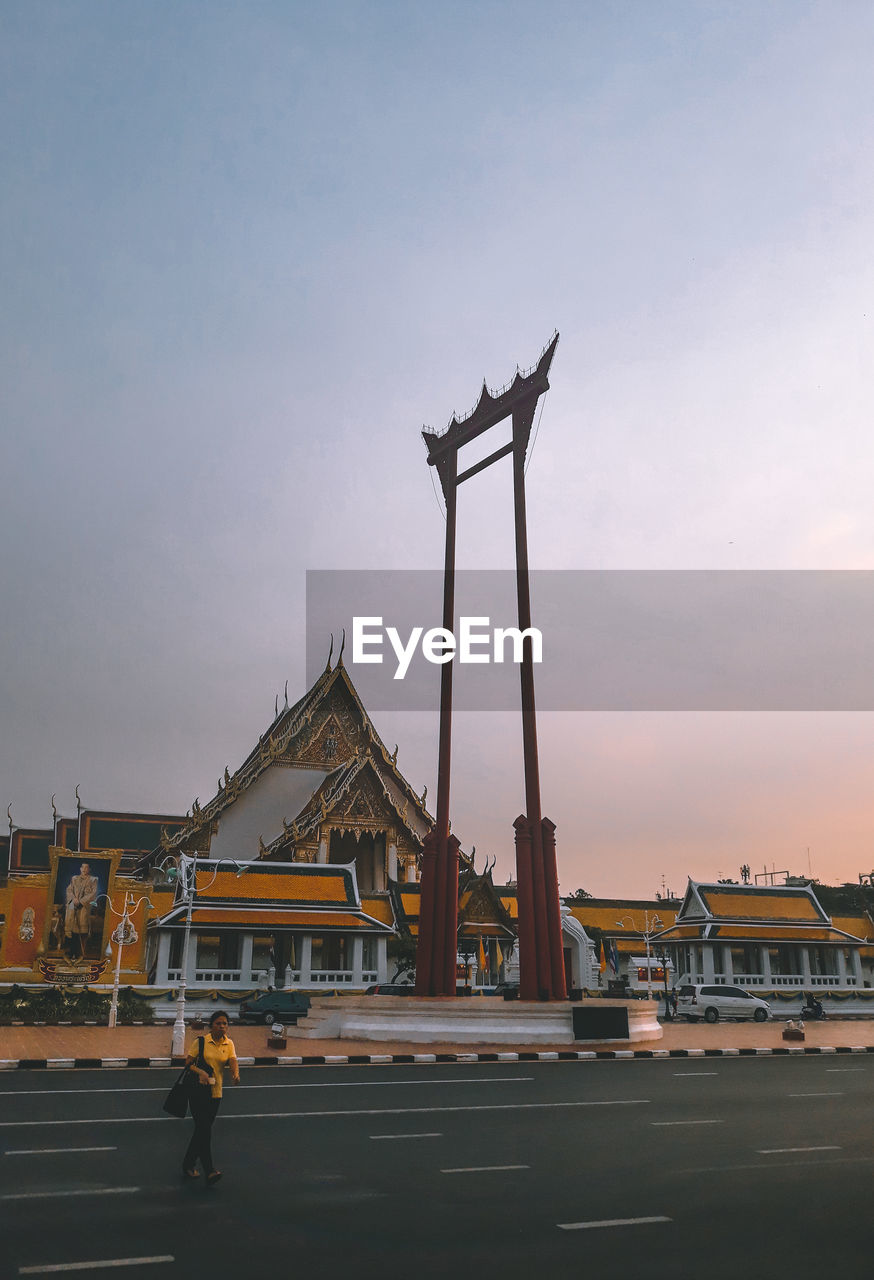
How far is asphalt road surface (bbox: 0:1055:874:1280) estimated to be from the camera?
6.33 m

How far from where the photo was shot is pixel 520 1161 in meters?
9.38

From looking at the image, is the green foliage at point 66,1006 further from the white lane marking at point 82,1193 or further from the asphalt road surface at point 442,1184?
the white lane marking at point 82,1193

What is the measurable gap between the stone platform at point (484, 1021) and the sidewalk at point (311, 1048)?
0.21 meters

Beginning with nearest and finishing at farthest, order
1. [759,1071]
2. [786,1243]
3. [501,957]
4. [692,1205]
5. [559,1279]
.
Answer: [559,1279] < [786,1243] < [692,1205] < [759,1071] < [501,957]

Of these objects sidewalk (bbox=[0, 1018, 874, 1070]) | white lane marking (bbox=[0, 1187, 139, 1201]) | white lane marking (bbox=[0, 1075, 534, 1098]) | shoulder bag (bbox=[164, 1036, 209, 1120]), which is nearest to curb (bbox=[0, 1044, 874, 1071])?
sidewalk (bbox=[0, 1018, 874, 1070])

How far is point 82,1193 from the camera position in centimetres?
781

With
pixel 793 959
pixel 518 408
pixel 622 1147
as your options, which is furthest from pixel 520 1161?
pixel 793 959

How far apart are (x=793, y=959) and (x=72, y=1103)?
3685 centimetres

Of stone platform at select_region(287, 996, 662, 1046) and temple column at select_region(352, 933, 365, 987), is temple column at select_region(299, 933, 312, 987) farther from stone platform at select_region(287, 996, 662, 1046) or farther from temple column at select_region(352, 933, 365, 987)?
stone platform at select_region(287, 996, 662, 1046)

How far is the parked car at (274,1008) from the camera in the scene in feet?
101

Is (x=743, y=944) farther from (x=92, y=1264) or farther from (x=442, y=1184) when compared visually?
(x=92, y=1264)

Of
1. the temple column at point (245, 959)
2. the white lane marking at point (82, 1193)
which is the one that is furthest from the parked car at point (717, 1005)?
the white lane marking at point (82, 1193)

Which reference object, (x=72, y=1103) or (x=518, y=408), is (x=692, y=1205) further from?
(x=518, y=408)

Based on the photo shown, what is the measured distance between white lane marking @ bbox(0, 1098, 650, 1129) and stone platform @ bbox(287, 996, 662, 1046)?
8.57m
